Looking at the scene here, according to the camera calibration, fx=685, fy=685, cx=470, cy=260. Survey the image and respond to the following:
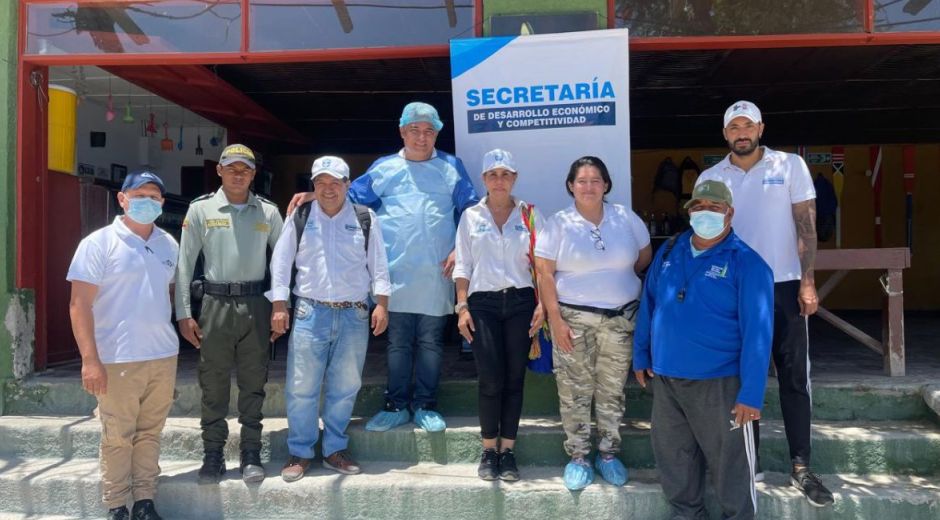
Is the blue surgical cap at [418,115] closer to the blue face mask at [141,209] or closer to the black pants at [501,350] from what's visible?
the black pants at [501,350]

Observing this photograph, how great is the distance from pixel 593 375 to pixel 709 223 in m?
1.12

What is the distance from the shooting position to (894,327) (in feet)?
15.9

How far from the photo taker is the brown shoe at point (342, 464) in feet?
13.8

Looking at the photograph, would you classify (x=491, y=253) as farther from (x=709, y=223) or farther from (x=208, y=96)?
(x=208, y=96)

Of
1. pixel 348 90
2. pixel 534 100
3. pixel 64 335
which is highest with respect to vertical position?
pixel 348 90

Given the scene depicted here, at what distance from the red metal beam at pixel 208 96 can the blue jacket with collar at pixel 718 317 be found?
4.55 meters

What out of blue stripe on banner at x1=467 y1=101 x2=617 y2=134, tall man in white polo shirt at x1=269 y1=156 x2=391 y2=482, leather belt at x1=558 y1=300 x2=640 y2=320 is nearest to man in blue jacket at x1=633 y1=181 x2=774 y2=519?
leather belt at x1=558 y1=300 x2=640 y2=320

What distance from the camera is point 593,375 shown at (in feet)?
13.1

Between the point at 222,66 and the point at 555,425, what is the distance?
4.43 metres

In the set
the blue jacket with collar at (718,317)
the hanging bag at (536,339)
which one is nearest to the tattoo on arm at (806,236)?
the blue jacket with collar at (718,317)

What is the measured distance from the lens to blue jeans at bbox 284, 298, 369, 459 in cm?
410

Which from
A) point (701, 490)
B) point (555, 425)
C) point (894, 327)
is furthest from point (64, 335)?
point (894, 327)

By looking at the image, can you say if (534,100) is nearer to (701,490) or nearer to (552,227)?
(552,227)

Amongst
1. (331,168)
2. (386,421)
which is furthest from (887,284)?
(331,168)
